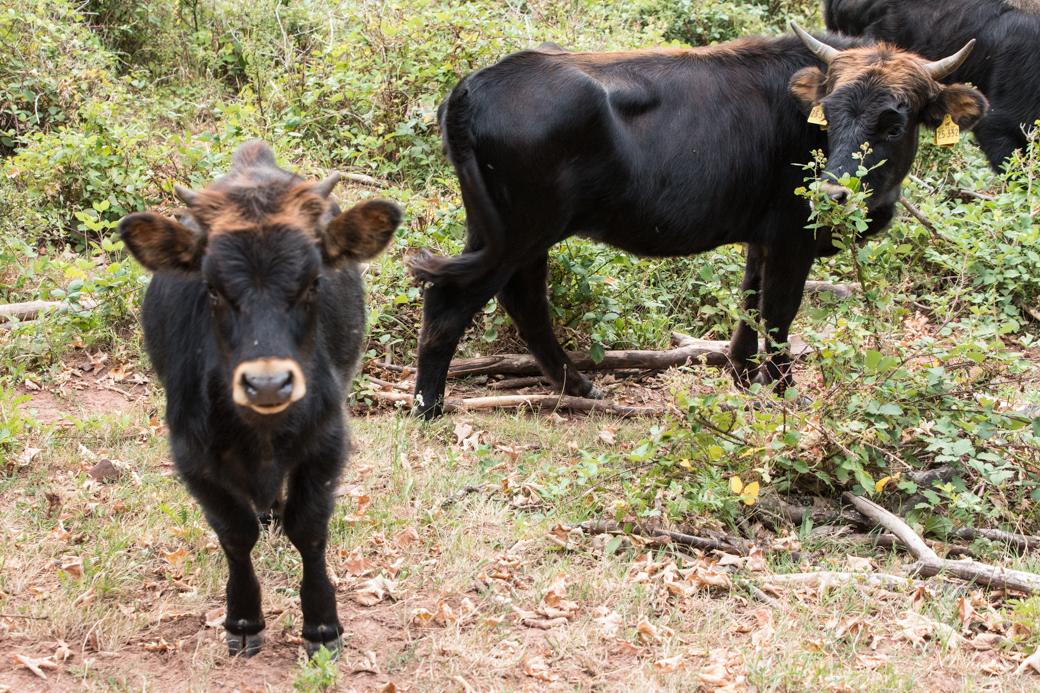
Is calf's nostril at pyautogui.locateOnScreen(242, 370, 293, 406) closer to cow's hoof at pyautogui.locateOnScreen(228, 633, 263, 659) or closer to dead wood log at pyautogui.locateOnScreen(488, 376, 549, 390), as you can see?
cow's hoof at pyautogui.locateOnScreen(228, 633, 263, 659)

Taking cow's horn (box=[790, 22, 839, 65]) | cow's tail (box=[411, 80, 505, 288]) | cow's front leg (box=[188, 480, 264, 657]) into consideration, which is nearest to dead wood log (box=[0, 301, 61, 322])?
cow's tail (box=[411, 80, 505, 288])

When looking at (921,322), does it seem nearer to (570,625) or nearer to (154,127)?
(570,625)

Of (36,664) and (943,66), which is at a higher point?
(943,66)

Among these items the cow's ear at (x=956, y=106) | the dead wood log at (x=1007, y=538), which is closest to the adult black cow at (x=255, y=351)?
the dead wood log at (x=1007, y=538)

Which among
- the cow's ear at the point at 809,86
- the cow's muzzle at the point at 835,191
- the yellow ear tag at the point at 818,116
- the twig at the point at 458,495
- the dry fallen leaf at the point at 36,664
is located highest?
the cow's ear at the point at 809,86

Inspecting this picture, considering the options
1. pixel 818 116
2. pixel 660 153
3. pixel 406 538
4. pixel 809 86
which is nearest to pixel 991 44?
pixel 809 86

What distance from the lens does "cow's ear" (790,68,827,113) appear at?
5590 millimetres

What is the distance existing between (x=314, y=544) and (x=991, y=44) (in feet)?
24.4

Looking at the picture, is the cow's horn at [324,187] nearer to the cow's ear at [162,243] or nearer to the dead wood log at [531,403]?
the cow's ear at [162,243]

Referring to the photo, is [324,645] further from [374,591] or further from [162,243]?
[162,243]

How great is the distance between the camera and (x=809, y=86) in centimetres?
561

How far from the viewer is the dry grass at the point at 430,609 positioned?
340cm

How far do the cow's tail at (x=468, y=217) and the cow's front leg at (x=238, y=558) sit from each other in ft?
7.66

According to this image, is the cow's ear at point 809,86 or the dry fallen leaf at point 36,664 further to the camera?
the cow's ear at point 809,86
